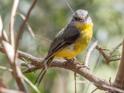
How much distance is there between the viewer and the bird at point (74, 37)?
2334 mm

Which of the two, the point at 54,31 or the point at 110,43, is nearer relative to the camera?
the point at 110,43

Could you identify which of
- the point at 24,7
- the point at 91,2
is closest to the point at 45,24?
the point at 24,7

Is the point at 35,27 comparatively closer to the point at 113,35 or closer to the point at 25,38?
the point at 25,38

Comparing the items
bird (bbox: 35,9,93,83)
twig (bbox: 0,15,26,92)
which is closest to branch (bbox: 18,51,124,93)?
twig (bbox: 0,15,26,92)

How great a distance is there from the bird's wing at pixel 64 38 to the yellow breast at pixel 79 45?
3cm

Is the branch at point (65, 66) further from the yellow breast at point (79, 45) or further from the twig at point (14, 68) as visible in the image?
the yellow breast at point (79, 45)

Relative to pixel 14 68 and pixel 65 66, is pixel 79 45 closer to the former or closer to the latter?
pixel 65 66

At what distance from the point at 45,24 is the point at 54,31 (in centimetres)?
13

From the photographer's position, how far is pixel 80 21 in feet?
8.43

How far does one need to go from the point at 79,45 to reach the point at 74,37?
0.08 metres

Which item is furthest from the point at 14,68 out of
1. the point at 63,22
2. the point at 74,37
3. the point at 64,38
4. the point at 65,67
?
the point at 63,22

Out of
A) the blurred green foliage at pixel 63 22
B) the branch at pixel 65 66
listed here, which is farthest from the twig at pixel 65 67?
the blurred green foliage at pixel 63 22

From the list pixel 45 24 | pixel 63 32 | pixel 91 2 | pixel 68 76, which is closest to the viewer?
pixel 63 32

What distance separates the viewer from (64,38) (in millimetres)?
2375
